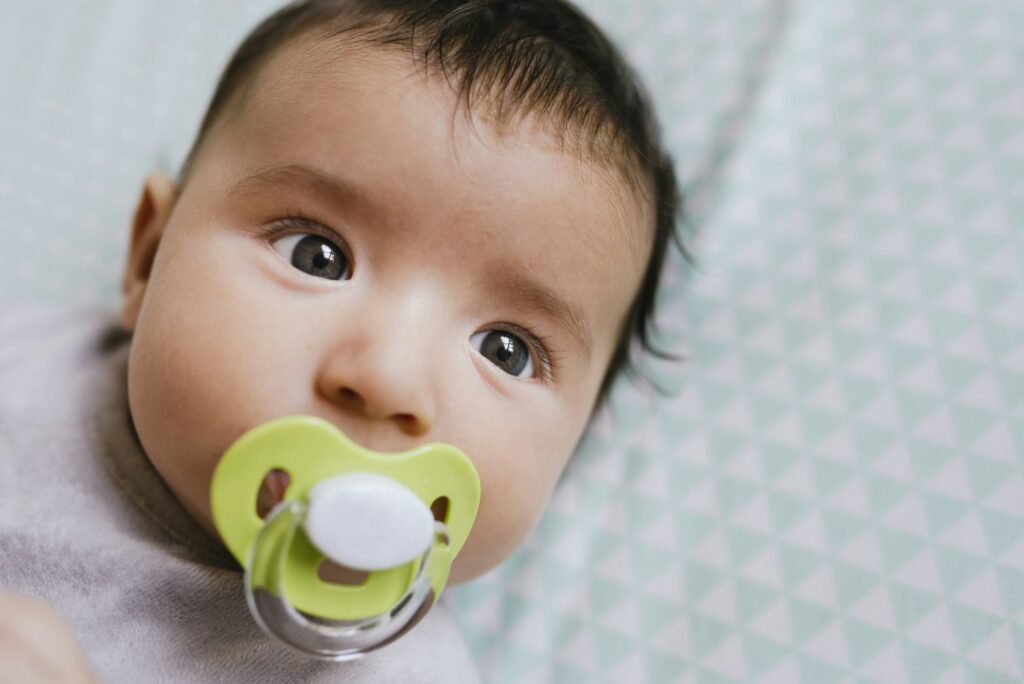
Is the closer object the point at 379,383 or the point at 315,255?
the point at 379,383

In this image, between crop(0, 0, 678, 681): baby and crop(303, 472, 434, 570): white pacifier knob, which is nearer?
crop(303, 472, 434, 570): white pacifier knob

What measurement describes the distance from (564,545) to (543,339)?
1.20ft

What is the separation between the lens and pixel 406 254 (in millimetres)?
935

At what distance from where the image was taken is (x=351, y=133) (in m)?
0.97

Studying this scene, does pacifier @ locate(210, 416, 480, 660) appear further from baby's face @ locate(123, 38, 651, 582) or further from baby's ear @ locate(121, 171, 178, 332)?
baby's ear @ locate(121, 171, 178, 332)

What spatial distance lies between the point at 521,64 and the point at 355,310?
34 cm

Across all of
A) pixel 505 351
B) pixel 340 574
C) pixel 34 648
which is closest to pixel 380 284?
pixel 505 351

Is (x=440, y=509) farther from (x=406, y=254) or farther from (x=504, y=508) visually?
(x=406, y=254)

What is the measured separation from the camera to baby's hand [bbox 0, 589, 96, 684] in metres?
0.76

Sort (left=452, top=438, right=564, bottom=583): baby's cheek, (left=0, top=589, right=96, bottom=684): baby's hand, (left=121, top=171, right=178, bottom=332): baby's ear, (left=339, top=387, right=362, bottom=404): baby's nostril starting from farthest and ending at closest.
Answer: (left=121, top=171, right=178, bottom=332): baby's ear < (left=452, top=438, right=564, bottom=583): baby's cheek < (left=339, top=387, right=362, bottom=404): baby's nostril < (left=0, top=589, right=96, bottom=684): baby's hand

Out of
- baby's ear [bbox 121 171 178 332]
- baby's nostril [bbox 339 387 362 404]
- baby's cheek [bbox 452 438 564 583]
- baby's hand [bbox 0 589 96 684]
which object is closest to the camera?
baby's hand [bbox 0 589 96 684]

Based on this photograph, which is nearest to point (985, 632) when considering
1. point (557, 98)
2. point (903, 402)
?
point (903, 402)

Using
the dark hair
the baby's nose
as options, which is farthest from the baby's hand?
the dark hair

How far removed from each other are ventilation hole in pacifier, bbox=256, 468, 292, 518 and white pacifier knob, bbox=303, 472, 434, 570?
3.1 inches
